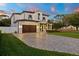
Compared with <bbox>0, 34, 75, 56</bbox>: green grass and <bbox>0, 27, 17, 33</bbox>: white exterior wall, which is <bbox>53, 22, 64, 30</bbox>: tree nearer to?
<bbox>0, 34, 75, 56</bbox>: green grass

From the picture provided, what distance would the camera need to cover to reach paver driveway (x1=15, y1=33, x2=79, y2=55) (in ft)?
16.6

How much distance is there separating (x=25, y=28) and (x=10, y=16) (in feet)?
1.25

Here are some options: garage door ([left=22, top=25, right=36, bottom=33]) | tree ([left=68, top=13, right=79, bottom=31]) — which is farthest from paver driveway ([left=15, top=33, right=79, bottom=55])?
tree ([left=68, top=13, right=79, bottom=31])

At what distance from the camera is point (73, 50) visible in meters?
5.04

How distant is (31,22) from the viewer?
5.34m

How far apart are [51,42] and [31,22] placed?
0.56m

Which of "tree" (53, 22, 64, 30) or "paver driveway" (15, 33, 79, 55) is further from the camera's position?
"tree" (53, 22, 64, 30)

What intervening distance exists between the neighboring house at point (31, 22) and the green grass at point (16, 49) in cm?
30

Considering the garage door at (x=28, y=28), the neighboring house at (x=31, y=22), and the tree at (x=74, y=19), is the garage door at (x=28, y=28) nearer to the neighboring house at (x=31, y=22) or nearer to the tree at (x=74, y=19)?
the neighboring house at (x=31, y=22)

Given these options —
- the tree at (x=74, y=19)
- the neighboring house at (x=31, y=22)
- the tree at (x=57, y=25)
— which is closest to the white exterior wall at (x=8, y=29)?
the neighboring house at (x=31, y=22)

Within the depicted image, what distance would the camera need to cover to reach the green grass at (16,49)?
5.00m

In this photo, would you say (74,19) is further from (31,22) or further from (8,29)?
(8,29)

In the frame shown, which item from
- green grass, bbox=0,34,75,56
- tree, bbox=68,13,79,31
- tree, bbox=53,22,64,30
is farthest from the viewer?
tree, bbox=53,22,64,30

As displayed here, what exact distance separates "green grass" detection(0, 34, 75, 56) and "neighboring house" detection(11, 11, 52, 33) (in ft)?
0.98
